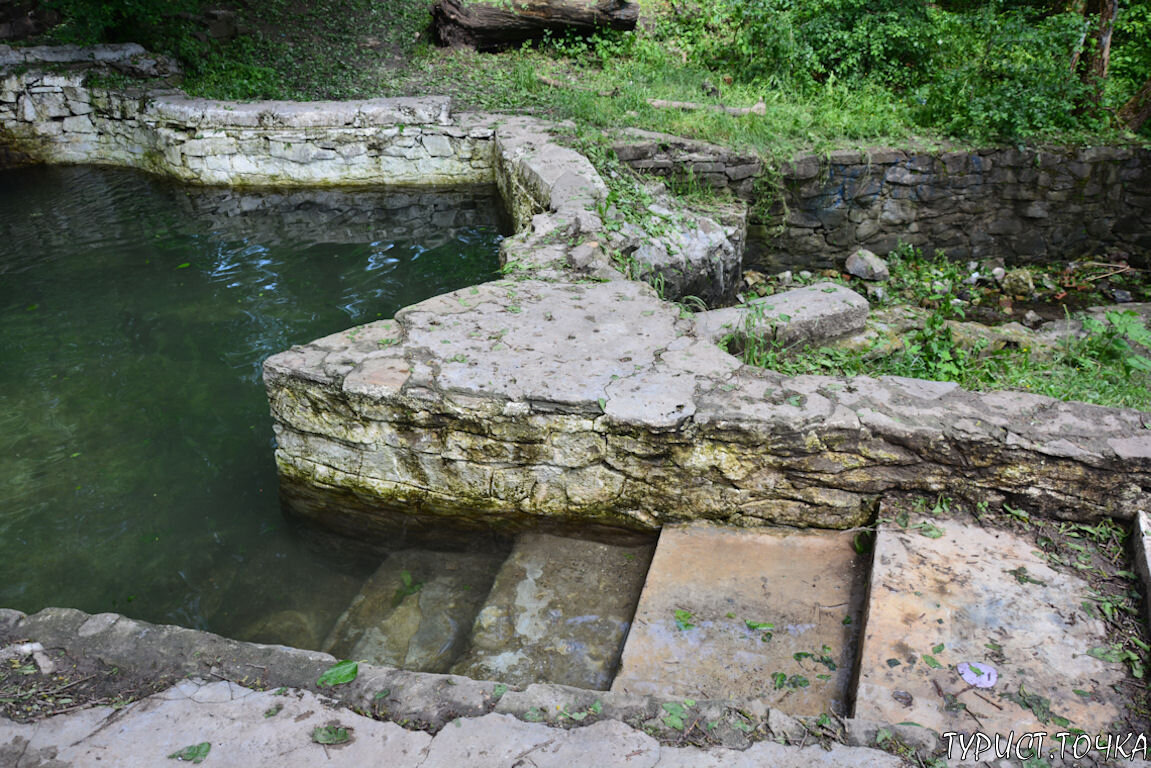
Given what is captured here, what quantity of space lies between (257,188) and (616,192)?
3990 mm

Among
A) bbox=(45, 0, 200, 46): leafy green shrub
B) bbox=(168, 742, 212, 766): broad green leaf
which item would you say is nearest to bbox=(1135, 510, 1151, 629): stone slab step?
bbox=(168, 742, 212, 766): broad green leaf

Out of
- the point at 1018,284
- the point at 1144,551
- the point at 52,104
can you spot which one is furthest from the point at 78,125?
the point at 1144,551

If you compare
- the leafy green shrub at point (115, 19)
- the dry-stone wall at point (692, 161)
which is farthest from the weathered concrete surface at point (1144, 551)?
the leafy green shrub at point (115, 19)

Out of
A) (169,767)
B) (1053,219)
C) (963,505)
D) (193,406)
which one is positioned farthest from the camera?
(1053,219)

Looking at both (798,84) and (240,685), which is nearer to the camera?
(240,685)

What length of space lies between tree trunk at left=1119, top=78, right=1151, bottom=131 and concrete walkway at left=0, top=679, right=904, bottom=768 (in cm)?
754

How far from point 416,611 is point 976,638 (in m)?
2.14

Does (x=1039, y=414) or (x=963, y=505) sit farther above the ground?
(x=1039, y=414)

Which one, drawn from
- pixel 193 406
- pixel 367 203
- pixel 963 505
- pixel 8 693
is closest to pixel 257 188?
pixel 367 203

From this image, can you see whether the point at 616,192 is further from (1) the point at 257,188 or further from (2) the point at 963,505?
(1) the point at 257,188

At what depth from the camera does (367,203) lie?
7.38 meters

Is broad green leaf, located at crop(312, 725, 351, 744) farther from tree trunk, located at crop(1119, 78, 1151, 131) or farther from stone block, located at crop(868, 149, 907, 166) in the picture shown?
tree trunk, located at crop(1119, 78, 1151, 131)

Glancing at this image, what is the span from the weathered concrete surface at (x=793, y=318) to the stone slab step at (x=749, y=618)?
51.7 inches

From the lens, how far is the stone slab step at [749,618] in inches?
104
